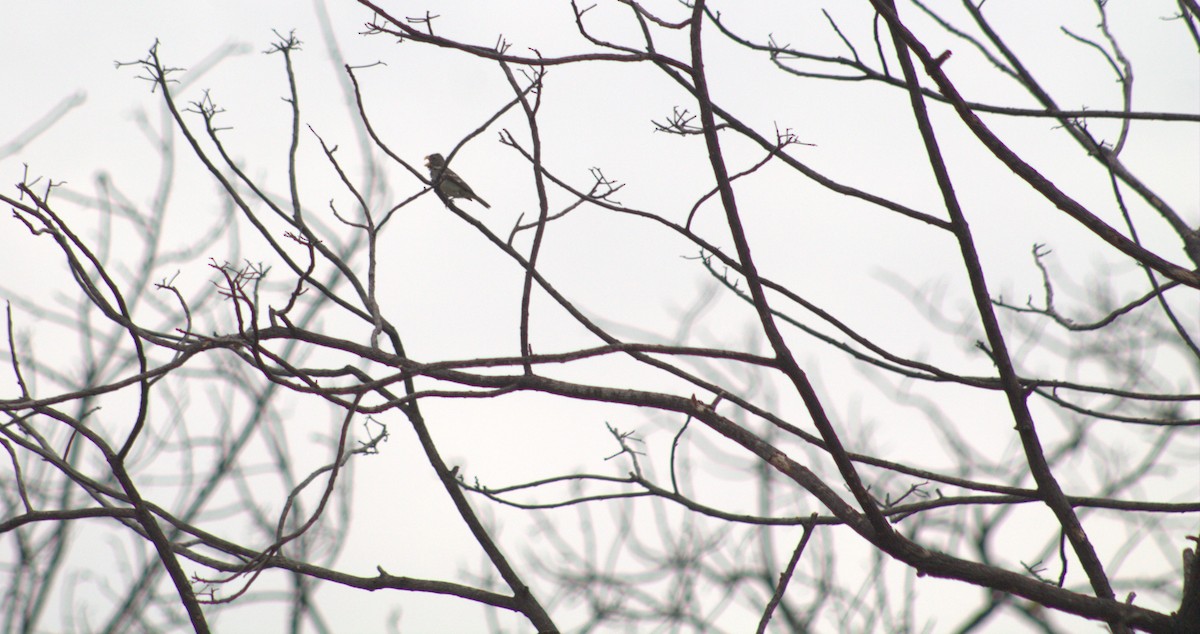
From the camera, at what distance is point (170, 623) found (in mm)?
6977

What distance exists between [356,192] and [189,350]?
90 cm

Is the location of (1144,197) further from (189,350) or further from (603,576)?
(603,576)

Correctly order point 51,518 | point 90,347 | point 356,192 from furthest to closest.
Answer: point 90,347 → point 356,192 → point 51,518

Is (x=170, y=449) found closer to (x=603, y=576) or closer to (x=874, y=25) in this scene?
(x=603, y=576)

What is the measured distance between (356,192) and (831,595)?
24.5 feet

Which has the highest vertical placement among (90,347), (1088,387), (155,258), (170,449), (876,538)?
(155,258)

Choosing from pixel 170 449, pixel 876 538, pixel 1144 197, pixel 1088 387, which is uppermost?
pixel 170 449

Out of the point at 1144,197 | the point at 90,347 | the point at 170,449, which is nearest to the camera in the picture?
the point at 1144,197

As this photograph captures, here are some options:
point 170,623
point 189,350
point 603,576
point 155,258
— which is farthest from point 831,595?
point 189,350

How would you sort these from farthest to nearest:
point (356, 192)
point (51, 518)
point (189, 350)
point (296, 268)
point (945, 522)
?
point (945, 522) < point (356, 192) < point (296, 268) < point (51, 518) < point (189, 350)

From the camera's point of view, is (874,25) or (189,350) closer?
(189,350)

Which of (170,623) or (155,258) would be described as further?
(155,258)

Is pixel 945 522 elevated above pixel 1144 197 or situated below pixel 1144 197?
above

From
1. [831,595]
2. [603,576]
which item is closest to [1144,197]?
[603,576]
